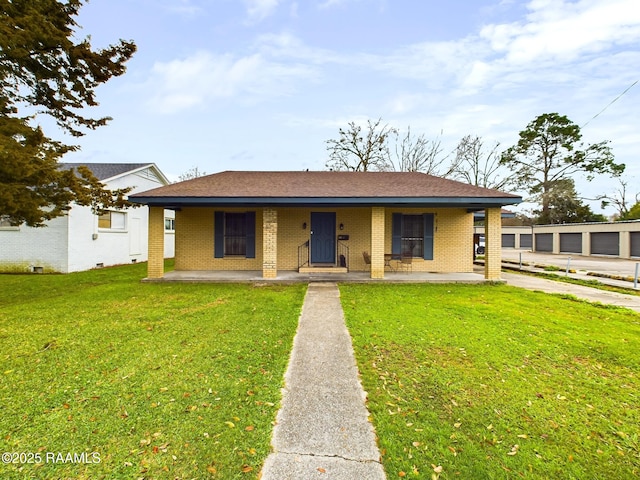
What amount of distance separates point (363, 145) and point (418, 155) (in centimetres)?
560

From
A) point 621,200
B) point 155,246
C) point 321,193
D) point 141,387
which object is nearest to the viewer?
point 141,387

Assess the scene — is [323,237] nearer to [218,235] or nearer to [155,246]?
[218,235]

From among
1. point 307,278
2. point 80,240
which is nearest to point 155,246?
point 307,278

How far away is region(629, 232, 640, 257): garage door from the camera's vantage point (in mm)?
20711

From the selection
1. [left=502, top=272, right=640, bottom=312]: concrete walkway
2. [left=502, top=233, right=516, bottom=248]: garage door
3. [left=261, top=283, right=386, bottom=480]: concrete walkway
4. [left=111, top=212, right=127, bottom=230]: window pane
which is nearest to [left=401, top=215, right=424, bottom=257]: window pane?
[left=502, top=272, right=640, bottom=312]: concrete walkway

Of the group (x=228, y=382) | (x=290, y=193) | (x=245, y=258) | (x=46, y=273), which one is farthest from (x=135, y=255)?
(x=228, y=382)

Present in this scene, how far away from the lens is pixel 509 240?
3488 centimetres

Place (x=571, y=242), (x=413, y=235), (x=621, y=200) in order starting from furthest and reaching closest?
(x=621, y=200) → (x=571, y=242) → (x=413, y=235)

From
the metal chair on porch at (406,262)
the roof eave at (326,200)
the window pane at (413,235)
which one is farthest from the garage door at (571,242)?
the metal chair on porch at (406,262)

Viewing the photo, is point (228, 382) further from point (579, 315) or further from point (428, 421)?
point (579, 315)

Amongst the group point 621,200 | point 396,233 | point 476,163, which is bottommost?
point 396,233

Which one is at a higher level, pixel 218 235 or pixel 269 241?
pixel 218 235

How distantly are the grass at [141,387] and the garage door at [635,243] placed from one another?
26.8 meters

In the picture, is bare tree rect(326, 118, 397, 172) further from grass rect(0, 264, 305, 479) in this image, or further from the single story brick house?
grass rect(0, 264, 305, 479)
